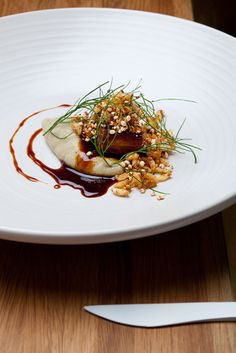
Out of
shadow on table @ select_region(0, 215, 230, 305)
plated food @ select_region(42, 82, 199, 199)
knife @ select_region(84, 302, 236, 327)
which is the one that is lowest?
knife @ select_region(84, 302, 236, 327)

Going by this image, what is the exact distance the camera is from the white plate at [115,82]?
100 cm

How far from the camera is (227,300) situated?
1011 millimetres

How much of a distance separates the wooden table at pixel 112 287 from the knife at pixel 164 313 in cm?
1

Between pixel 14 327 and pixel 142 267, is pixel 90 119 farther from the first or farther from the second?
pixel 14 327

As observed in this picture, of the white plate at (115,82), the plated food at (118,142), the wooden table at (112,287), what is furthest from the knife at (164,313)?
the plated food at (118,142)

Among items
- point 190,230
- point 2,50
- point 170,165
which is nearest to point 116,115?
point 170,165

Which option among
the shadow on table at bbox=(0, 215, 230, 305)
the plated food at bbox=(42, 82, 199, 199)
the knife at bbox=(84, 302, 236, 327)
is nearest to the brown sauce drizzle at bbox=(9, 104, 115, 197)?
the plated food at bbox=(42, 82, 199, 199)

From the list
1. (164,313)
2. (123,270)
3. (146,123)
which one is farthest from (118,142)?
(164,313)

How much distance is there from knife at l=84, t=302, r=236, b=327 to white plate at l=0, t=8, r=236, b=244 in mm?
130

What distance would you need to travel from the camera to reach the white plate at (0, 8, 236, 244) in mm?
996

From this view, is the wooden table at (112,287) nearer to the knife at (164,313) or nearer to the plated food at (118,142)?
the knife at (164,313)

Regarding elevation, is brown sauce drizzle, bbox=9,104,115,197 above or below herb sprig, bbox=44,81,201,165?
below

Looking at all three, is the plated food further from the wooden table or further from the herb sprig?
the wooden table

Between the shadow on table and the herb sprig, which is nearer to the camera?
the shadow on table
